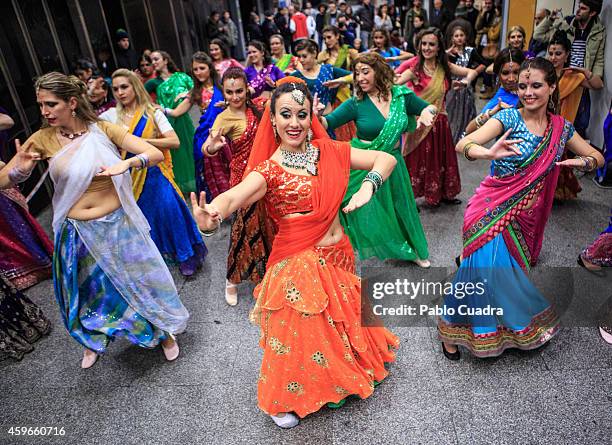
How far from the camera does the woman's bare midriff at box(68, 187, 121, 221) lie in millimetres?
2379

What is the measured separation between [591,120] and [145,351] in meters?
5.08

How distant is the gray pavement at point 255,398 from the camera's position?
7.06 ft

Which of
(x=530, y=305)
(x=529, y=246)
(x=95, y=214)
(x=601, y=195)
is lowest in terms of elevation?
(x=601, y=195)

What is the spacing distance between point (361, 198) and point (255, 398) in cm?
123

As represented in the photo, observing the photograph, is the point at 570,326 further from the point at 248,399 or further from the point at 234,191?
the point at 234,191

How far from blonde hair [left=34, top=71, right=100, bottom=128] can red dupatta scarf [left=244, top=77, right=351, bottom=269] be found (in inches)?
38.4

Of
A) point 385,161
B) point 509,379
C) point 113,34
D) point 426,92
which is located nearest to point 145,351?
point 385,161

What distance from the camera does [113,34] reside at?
8539mm

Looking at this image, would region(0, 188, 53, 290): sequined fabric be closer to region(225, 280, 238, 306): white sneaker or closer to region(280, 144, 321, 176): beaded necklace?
region(225, 280, 238, 306): white sneaker

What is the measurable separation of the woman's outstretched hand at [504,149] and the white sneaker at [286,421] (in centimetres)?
153

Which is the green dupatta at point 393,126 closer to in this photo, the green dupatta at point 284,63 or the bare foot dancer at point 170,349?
the bare foot dancer at point 170,349

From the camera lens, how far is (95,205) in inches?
95.2

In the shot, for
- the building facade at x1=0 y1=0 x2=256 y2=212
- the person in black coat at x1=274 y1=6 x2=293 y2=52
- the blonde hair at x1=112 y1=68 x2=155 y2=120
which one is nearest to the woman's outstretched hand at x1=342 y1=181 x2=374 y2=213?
the blonde hair at x1=112 y1=68 x2=155 y2=120

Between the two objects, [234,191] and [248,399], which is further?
[248,399]
